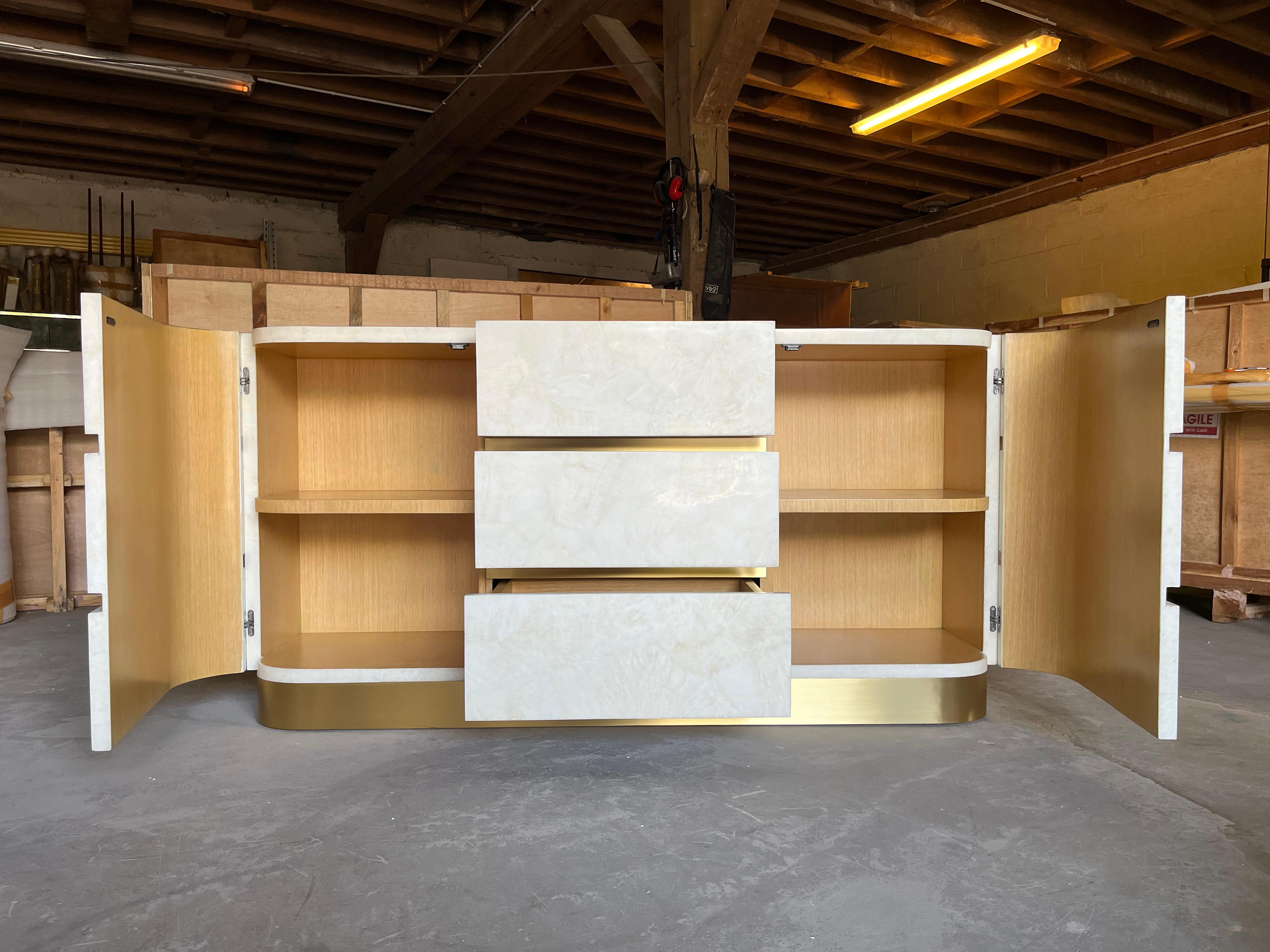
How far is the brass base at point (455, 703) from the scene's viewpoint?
1784 mm

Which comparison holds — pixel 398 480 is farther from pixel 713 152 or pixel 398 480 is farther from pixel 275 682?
pixel 713 152

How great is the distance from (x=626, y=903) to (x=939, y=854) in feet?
1.66

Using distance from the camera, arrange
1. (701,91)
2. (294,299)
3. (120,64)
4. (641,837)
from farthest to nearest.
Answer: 1. (120,64)
2. (701,91)
3. (294,299)
4. (641,837)

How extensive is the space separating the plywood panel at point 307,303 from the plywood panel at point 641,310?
1.06m

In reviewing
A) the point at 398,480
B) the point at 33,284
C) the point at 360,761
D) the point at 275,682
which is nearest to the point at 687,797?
the point at 360,761

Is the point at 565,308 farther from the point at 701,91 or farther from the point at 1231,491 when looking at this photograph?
the point at 1231,491

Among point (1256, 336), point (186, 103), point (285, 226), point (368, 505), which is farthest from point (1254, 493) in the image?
point (285, 226)

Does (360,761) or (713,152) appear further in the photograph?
(713,152)

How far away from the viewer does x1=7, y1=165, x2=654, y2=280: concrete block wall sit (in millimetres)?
6688

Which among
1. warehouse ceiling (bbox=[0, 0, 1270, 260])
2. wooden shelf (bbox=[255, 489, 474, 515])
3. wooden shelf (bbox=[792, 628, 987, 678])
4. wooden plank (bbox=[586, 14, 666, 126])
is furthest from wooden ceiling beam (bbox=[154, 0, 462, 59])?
wooden shelf (bbox=[792, 628, 987, 678])

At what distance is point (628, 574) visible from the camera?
1.75 metres

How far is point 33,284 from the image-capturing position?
5859 mm

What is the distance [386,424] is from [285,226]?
21.4 feet

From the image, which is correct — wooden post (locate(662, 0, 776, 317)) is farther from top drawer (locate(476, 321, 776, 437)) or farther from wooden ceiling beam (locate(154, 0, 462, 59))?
top drawer (locate(476, 321, 776, 437))
